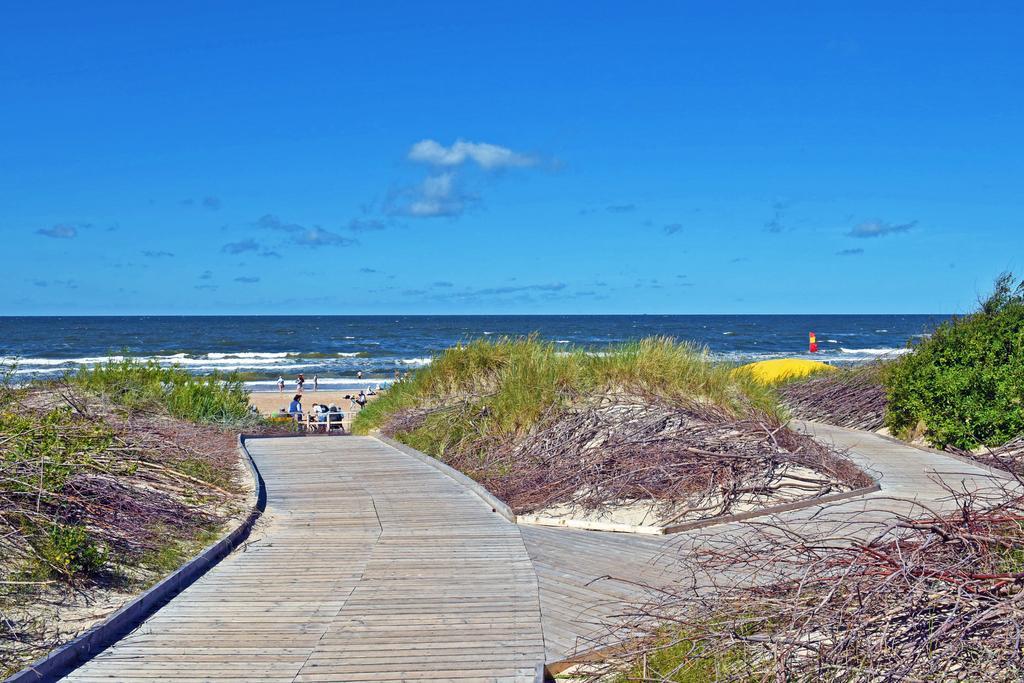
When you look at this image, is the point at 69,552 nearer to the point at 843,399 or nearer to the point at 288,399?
the point at 843,399

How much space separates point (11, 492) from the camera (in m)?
6.67

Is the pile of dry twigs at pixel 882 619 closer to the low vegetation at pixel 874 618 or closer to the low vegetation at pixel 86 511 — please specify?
the low vegetation at pixel 874 618

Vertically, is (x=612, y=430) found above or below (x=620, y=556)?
above

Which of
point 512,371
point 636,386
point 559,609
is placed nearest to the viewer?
point 559,609

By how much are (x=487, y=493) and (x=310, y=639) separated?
452cm

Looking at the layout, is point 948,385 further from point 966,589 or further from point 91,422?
point 91,422

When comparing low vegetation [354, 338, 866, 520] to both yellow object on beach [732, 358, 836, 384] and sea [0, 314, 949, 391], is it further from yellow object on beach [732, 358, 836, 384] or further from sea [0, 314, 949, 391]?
sea [0, 314, 949, 391]

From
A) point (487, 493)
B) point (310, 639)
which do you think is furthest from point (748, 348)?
point (310, 639)

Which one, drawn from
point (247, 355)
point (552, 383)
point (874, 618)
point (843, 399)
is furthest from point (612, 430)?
point (247, 355)

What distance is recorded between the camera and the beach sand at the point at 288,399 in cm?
3300

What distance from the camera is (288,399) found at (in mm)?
36344

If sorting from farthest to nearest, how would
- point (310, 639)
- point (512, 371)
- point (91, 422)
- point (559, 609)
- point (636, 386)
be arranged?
point (512, 371)
point (636, 386)
point (91, 422)
point (559, 609)
point (310, 639)

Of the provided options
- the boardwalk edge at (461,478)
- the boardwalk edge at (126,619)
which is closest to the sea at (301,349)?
the boardwalk edge at (461,478)

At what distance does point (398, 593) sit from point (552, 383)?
641 centimetres
